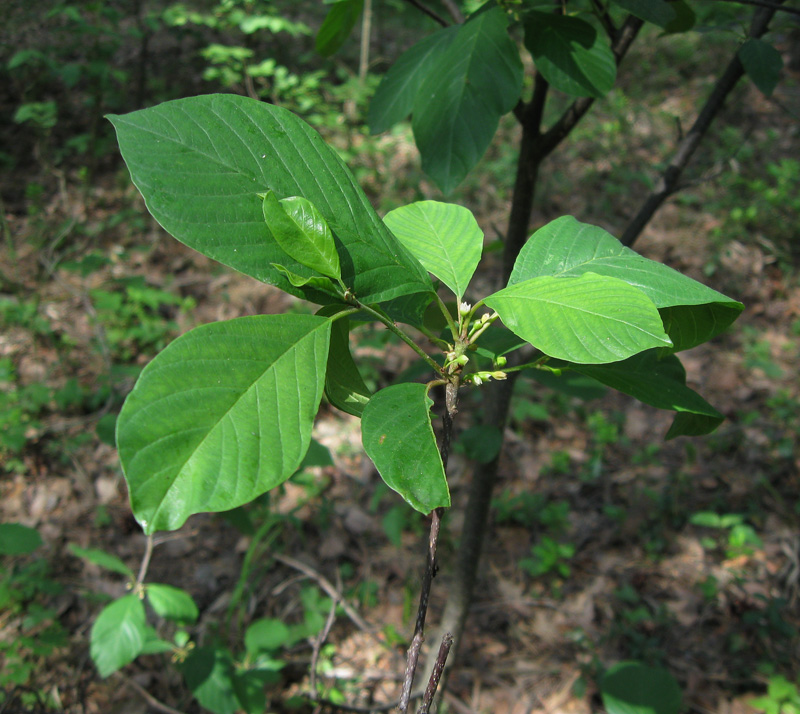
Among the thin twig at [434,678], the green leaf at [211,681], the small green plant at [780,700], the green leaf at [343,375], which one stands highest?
the green leaf at [343,375]

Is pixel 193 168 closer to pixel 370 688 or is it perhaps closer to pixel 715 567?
pixel 370 688

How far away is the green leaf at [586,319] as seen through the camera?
1.80 feet

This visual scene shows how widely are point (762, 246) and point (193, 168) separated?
166 inches

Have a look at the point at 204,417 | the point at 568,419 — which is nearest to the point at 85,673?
the point at 204,417

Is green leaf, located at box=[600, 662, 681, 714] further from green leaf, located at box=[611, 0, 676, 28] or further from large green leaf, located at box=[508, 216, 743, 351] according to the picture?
green leaf, located at box=[611, 0, 676, 28]

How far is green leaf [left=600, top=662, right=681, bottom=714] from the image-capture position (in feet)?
4.65

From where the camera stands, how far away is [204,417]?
0.51m

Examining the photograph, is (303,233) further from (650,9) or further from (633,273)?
(650,9)

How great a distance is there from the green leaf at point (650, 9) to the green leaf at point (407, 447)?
2.62 feet

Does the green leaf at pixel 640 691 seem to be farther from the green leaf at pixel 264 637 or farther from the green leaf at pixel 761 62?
the green leaf at pixel 761 62

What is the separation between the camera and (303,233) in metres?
0.57

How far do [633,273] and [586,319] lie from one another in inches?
5.5

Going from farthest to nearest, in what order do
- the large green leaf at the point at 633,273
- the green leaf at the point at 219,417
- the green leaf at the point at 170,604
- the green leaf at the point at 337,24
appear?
the green leaf at the point at 170,604 < the green leaf at the point at 337,24 < the large green leaf at the point at 633,273 < the green leaf at the point at 219,417

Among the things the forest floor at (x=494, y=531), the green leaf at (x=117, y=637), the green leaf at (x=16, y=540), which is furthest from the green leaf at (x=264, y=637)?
the green leaf at (x=16, y=540)
